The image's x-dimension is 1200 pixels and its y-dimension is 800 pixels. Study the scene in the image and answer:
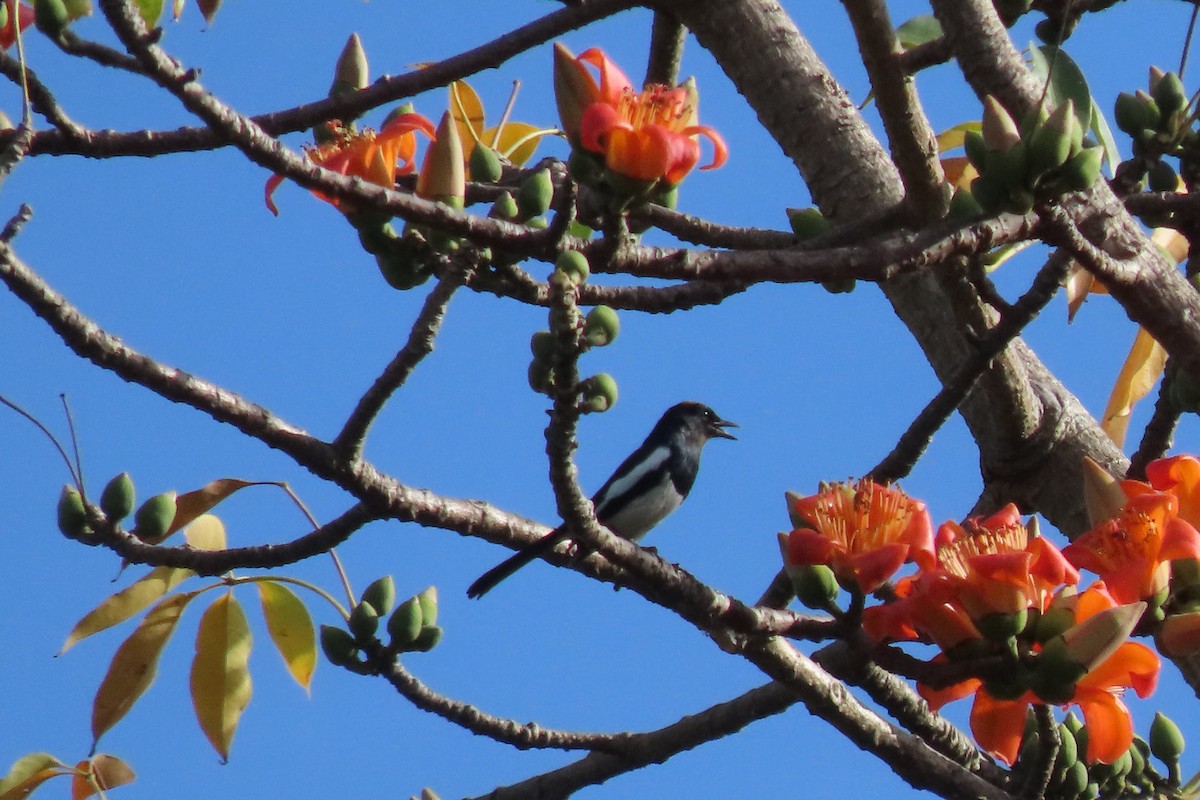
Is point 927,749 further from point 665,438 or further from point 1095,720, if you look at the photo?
point 665,438

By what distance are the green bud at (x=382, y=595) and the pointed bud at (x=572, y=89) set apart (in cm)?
91

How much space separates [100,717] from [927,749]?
1503 millimetres

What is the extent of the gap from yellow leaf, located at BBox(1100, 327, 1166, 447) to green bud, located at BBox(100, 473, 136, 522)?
77.5 inches

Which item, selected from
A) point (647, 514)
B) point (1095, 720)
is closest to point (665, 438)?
point (647, 514)

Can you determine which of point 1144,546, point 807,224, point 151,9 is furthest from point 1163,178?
point 151,9

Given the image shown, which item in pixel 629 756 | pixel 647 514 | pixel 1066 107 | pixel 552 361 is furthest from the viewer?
pixel 647 514

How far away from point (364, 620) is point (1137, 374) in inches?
65.0

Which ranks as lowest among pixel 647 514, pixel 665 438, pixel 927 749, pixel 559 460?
pixel 927 749

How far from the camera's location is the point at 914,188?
286 cm

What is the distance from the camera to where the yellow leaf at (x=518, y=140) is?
343cm

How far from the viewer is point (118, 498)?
2.34 m

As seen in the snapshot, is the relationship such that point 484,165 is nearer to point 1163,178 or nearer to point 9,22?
point 9,22

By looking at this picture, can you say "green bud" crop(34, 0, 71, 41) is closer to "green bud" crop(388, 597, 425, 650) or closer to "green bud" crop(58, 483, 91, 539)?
"green bud" crop(58, 483, 91, 539)

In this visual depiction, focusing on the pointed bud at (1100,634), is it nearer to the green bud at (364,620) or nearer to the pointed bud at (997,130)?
the pointed bud at (997,130)
